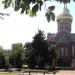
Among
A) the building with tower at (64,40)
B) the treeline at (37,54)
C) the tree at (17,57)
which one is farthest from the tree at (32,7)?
the building with tower at (64,40)

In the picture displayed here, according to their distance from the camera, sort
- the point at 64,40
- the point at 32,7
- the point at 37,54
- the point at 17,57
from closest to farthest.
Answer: the point at 32,7
the point at 37,54
the point at 17,57
the point at 64,40

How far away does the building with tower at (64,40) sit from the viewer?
78312 mm

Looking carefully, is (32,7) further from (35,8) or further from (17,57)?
(17,57)

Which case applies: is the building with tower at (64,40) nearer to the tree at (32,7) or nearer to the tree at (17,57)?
the tree at (17,57)

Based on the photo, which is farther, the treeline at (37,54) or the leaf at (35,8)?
the treeline at (37,54)

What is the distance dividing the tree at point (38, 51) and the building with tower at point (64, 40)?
1726 cm

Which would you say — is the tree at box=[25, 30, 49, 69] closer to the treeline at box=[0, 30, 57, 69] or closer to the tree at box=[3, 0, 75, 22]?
the treeline at box=[0, 30, 57, 69]

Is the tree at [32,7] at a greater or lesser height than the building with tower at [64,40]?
lesser

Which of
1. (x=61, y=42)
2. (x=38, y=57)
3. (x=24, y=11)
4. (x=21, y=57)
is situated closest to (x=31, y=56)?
(x=38, y=57)

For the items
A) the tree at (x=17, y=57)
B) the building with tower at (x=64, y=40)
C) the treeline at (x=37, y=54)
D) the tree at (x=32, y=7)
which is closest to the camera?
the tree at (x=32, y=7)

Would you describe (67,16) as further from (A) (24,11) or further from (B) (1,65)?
(A) (24,11)

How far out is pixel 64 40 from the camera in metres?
78.3

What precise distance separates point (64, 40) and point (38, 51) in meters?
19.6

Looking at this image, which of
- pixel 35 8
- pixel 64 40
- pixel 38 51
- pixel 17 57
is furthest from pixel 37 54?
pixel 35 8
